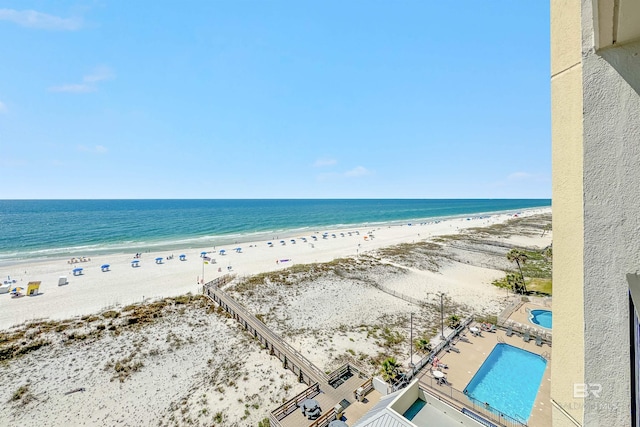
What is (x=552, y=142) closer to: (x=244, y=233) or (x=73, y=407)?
(x=73, y=407)

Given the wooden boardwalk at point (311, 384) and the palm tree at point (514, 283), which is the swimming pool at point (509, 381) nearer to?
the wooden boardwalk at point (311, 384)

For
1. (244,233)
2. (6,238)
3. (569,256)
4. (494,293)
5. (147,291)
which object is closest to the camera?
(569,256)

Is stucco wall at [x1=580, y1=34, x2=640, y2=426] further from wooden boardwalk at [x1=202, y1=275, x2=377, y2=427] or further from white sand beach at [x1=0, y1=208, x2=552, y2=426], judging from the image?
white sand beach at [x1=0, y1=208, x2=552, y2=426]

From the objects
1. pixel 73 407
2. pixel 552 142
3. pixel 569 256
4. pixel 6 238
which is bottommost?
pixel 73 407

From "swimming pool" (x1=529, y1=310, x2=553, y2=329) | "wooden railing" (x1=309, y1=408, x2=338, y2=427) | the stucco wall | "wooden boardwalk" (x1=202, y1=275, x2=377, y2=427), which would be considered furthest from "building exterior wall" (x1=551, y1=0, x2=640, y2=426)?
"swimming pool" (x1=529, y1=310, x2=553, y2=329)

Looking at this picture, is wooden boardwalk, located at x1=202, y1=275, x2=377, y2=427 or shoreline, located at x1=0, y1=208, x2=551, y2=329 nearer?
wooden boardwalk, located at x1=202, y1=275, x2=377, y2=427

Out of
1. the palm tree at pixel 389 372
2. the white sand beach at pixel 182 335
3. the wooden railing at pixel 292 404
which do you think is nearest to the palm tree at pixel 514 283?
the white sand beach at pixel 182 335

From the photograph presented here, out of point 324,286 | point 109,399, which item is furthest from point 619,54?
point 324,286
